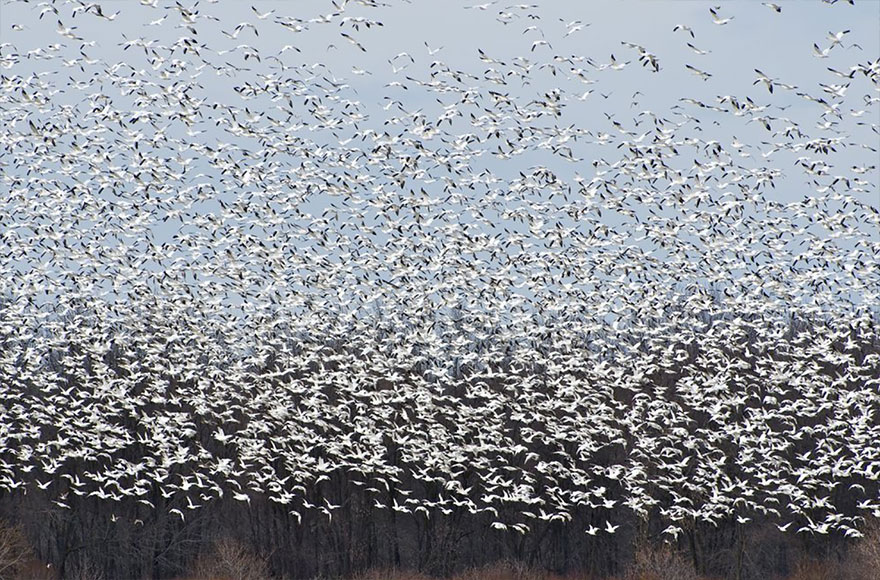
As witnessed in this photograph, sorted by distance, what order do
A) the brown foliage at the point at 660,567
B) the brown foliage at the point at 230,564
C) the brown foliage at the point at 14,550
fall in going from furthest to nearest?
the brown foliage at the point at 230,564
the brown foliage at the point at 14,550
the brown foliage at the point at 660,567

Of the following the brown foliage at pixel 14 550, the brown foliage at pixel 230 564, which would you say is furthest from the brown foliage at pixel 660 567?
the brown foliage at pixel 14 550

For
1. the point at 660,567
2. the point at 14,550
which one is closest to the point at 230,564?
the point at 14,550

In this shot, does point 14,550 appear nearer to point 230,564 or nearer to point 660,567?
point 230,564

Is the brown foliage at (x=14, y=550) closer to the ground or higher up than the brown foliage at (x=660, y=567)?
higher up

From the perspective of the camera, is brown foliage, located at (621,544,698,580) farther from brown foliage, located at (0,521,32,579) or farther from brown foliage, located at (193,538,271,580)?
brown foliage, located at (0,521,32,579)

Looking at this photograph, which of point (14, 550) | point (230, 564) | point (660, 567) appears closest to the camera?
point (660, 567)

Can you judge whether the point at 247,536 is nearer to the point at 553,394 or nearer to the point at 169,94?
the point at 553,394

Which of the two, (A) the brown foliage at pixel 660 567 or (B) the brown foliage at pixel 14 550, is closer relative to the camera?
(A) the brown foliage at pixel 660 567

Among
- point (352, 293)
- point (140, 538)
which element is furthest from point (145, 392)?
point (352, 293)

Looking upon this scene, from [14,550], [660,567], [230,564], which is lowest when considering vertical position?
[660,567]

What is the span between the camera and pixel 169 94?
35.4m

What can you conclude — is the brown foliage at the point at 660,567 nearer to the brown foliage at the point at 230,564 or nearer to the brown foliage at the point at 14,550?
the brown foliage at the point at 230,564

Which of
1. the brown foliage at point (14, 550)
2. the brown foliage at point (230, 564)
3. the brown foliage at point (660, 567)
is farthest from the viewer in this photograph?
the brown foliage at point (230, 564)

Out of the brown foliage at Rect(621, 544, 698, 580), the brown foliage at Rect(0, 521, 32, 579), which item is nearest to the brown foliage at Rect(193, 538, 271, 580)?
the brown foliage at Rect(0, 521, 32, 579)
